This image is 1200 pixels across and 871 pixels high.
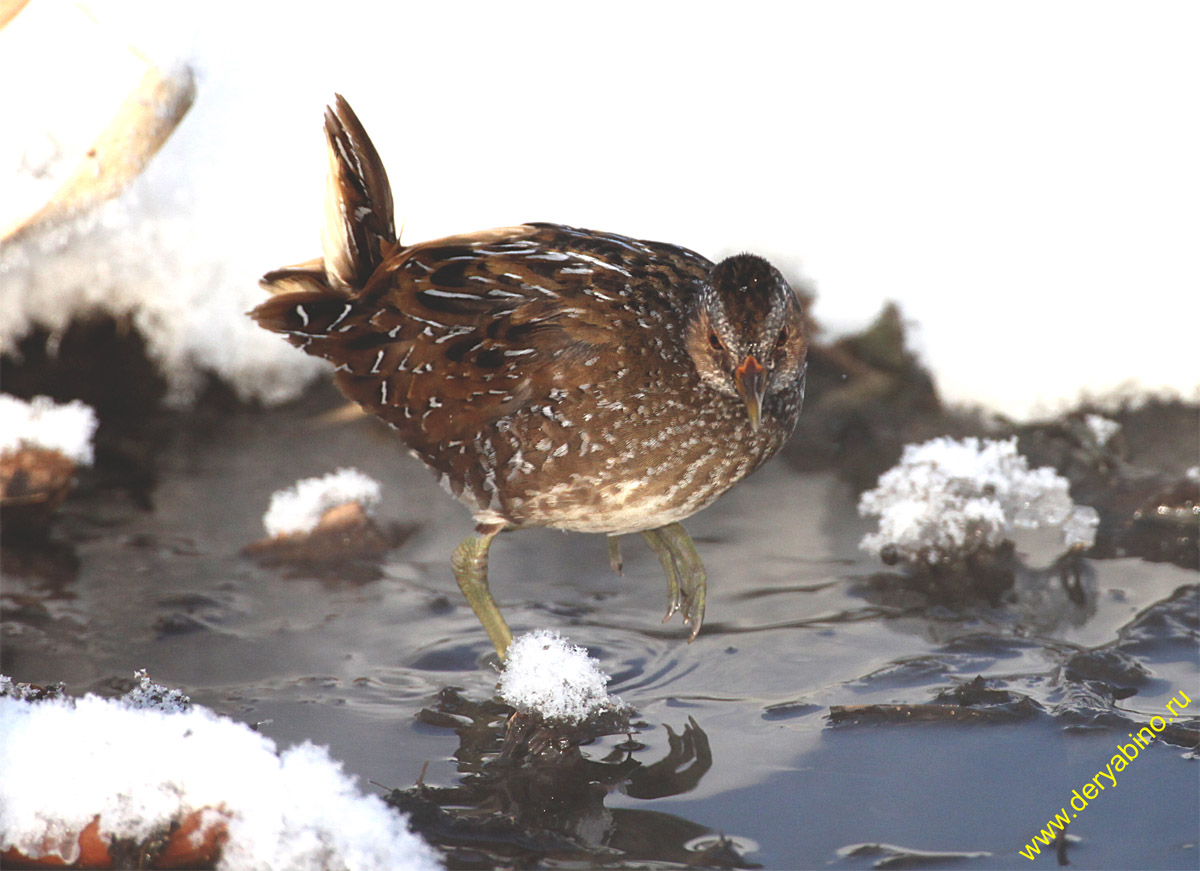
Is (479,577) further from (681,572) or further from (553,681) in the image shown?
(681,572)

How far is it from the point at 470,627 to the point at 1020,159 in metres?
3.18

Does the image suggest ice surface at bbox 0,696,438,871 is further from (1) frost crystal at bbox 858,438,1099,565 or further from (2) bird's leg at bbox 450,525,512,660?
(1) frost crystal at bbox 858,438,1099,565

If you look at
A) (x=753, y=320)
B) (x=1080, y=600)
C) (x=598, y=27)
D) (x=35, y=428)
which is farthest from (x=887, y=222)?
(x=35, y=428)

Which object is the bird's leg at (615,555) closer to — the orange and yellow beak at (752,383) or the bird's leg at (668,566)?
the bird's leg at (668,566)

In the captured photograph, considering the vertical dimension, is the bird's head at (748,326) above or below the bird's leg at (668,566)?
above

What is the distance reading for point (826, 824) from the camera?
9.54 feet

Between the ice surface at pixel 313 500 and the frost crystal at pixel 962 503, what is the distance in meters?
1.87

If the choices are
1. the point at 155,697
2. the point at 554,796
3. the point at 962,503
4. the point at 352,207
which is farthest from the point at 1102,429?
the point at 155,697

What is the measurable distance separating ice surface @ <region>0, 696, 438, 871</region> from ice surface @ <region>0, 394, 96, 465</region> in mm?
1939

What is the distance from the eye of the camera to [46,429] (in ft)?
15.0

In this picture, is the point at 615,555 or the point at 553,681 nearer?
the point at 553,681

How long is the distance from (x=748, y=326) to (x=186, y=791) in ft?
5.71

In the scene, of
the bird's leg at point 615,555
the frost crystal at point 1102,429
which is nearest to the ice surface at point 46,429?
the bird's leg at point 615,555

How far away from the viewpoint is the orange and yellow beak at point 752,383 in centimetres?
323
